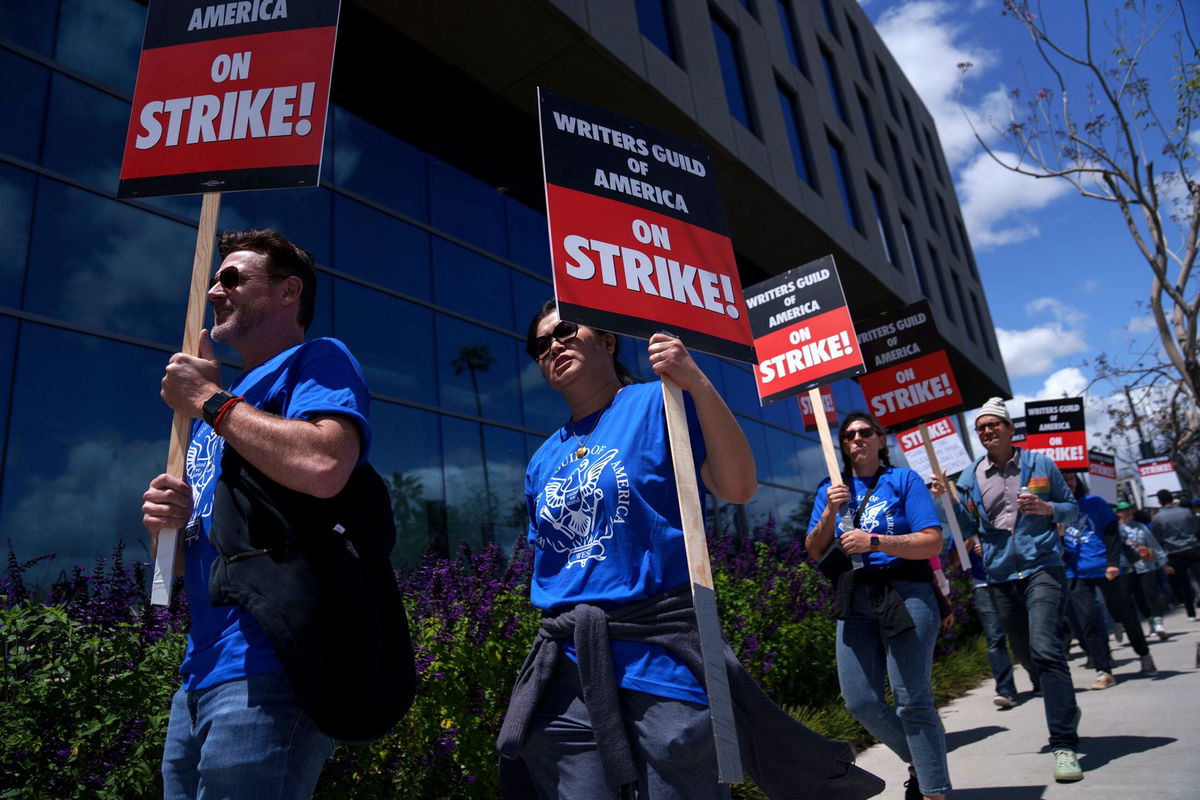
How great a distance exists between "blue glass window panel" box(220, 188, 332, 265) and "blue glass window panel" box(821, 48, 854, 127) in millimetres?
15412

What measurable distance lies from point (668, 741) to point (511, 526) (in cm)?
1021

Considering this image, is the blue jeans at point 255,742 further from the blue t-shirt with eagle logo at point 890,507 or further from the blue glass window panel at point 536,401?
the blue glass window panel at point 536,401

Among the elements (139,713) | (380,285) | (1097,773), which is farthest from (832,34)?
(139,713)

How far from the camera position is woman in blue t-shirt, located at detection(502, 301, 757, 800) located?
2242 millimetres

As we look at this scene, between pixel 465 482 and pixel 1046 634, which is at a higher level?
pixel 465 482

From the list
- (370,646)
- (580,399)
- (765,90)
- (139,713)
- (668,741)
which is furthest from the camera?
(765,90)

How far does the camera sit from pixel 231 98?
2.88 meters

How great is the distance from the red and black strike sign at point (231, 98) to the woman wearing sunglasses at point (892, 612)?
3.12 metres

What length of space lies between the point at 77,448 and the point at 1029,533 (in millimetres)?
7860

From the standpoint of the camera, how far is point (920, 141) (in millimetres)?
29828

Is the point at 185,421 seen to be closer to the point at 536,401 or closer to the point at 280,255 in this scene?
the point at 280,255

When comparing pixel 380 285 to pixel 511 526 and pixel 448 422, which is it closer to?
pixel 448 422

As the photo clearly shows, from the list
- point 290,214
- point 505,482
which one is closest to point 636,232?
point 290,214

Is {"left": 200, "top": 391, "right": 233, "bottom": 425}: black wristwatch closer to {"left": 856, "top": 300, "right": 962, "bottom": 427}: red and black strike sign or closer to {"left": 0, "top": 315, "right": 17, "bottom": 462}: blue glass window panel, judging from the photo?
{"left": 856, "top": 300, "right": 962, "bottom": 427}: red and black strike sign
